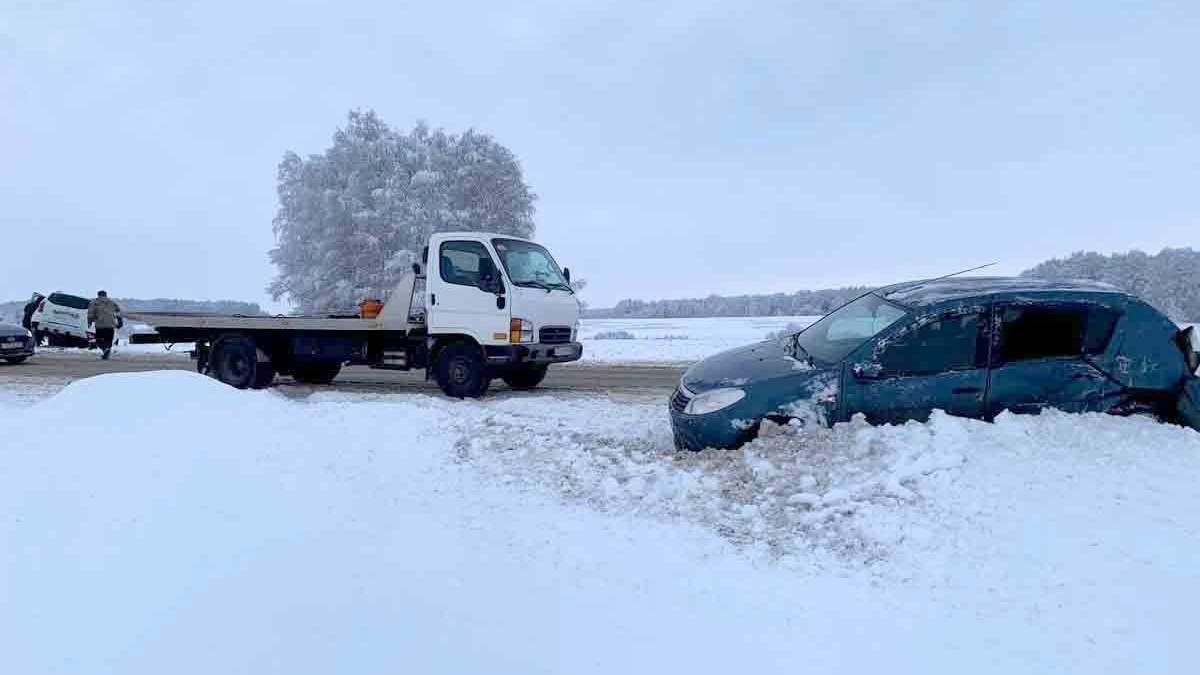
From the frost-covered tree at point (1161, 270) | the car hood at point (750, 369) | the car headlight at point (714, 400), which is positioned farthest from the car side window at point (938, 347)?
the frost-covered tree at point (1161, 270)

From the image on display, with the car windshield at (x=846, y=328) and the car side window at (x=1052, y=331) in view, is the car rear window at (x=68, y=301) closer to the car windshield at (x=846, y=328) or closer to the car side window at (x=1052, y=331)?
the car windshield at (x=846, y=328)

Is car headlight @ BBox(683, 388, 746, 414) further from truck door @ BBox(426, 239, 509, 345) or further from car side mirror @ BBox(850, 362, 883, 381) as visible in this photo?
truck door @ BBox(426, 239, 509, 345)

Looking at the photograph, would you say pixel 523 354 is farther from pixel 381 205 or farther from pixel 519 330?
pixel 381 205

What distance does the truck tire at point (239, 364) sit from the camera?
38.8ft

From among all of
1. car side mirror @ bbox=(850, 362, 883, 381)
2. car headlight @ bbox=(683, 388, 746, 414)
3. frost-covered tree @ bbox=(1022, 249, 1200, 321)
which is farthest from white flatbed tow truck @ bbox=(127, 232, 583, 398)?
frost-covered tree @ bbox=(1022, 249, 1200, 321)

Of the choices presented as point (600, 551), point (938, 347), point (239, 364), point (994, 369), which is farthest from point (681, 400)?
point (239, 364)

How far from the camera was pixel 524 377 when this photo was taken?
11.9 meters

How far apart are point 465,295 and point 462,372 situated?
1.13 meters

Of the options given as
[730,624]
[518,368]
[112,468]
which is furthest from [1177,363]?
[518,368]

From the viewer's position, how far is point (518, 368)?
38.1 ft

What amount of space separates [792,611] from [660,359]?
1709 centimetres

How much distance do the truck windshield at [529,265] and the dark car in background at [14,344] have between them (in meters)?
14.4

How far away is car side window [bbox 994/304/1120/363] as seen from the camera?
540cm

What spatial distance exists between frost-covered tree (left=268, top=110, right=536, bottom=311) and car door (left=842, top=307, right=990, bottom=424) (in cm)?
2540
